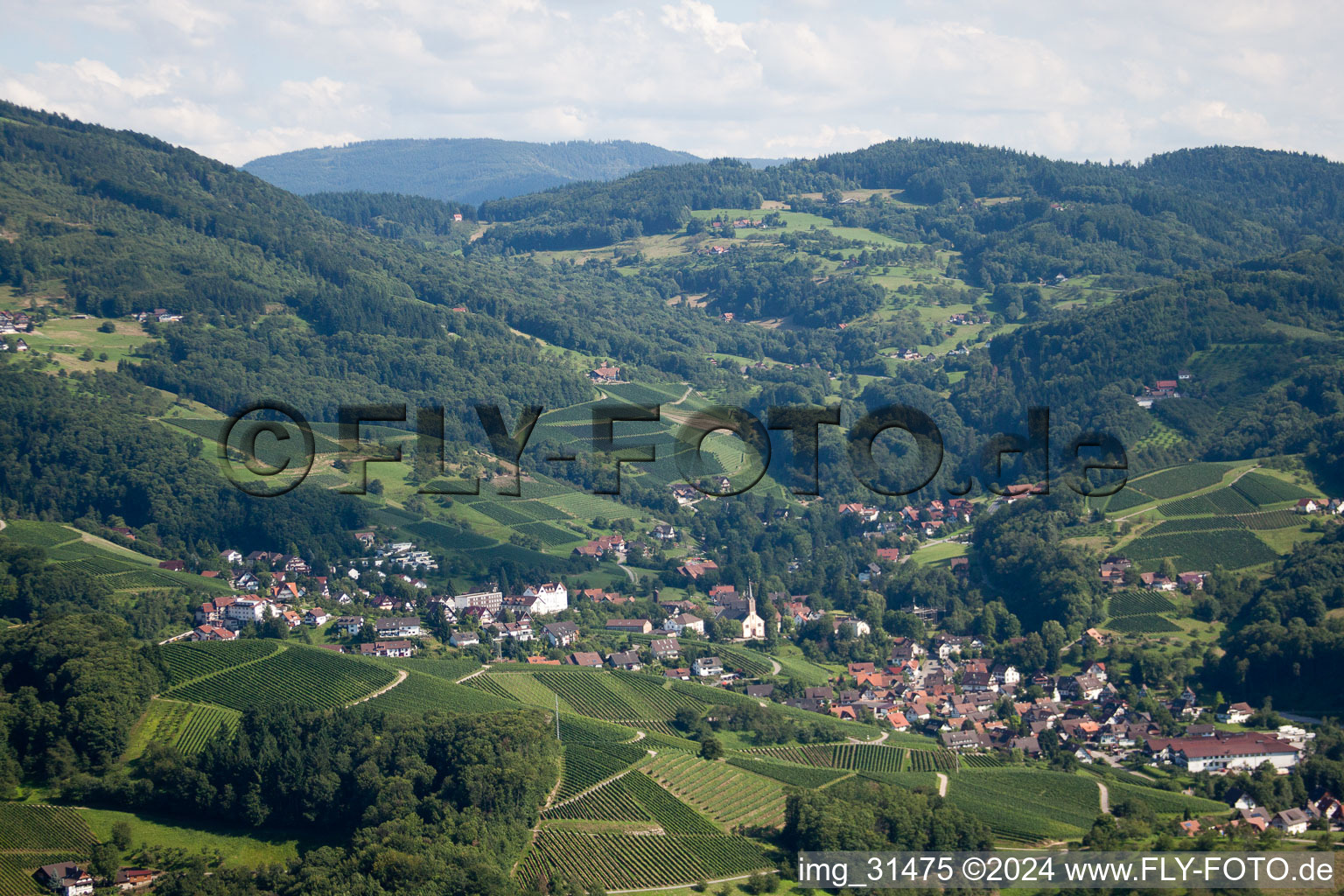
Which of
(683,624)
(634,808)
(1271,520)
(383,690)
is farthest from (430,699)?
(1271,520)

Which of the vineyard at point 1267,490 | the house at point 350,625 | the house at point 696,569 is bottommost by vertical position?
the house at point 350,625

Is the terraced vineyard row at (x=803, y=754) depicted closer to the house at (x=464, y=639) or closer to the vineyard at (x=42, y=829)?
the house at (x=464, y=639)

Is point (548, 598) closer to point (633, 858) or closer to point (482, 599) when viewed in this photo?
point (482, 599)

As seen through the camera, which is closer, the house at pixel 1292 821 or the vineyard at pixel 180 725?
the house at pixel 1292 821

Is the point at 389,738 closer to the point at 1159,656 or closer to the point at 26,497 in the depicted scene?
the point at 1159,656

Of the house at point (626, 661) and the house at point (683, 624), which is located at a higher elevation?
the house at point (683, 624)

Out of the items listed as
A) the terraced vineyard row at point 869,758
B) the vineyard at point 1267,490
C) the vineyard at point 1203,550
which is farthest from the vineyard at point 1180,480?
the terraced vineyard row at point 869,758

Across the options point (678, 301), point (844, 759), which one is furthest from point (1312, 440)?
point (678, 301)
